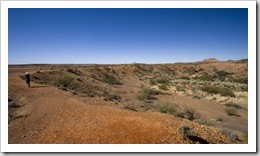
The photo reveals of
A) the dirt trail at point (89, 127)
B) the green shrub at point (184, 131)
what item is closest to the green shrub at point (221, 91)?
the dirt trail at point (89, 127)

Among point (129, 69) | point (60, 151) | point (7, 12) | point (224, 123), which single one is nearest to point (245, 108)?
point (224, 123)

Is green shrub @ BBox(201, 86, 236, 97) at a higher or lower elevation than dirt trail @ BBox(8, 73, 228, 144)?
higher

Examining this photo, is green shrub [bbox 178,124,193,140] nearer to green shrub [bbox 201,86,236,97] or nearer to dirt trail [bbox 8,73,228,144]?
dirt trail [bbox 8,73,228,144]

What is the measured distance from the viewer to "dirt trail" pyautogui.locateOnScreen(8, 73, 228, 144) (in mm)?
7418

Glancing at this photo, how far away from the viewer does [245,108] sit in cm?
1764

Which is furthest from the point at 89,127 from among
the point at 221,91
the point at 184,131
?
the point at 221,91

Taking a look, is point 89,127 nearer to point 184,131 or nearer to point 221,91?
point 184,131

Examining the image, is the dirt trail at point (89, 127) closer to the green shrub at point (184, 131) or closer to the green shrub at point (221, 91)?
the green shrub at point (184, 131)

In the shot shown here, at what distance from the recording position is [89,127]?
820 centimetres

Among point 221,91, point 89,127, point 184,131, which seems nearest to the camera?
point 184,131

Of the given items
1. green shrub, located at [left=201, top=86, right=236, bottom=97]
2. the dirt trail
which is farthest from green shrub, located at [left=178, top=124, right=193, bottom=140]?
green shrub, located at [left=201, top=86, right=236, bottom=97]

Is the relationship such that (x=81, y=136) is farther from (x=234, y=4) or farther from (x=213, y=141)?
(x=234, y=4)

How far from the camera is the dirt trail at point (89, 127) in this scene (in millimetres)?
7418

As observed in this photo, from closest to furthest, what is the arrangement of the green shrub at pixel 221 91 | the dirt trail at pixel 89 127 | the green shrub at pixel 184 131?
the dirt trail at pixel 89 127, the green shrub at pixel 184 131, the green shrub at pixel 221 91
